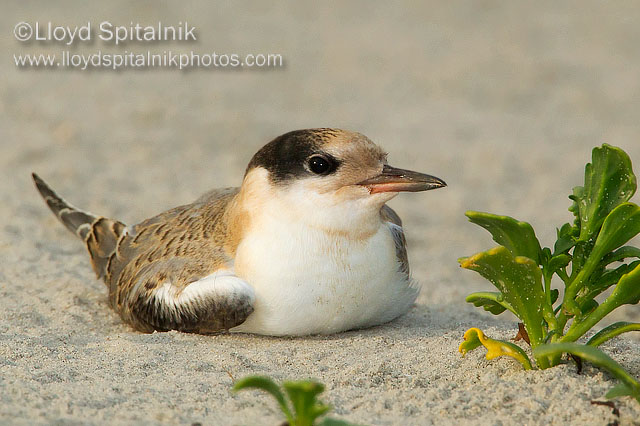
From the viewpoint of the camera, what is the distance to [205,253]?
4.48m

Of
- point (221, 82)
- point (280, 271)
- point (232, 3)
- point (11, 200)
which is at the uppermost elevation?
point (232, 3)

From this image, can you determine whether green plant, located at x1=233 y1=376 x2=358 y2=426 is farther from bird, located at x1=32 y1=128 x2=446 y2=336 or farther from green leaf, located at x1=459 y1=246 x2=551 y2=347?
bird, located at x1=32 y1=128 x2=446 y2=336

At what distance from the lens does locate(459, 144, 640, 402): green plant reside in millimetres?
3283

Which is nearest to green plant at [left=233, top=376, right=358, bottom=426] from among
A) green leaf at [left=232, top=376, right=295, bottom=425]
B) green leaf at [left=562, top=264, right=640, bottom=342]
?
green leaf at [left=232, top=376, right=295, bottom=425]

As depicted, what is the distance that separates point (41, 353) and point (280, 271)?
47.8 inches

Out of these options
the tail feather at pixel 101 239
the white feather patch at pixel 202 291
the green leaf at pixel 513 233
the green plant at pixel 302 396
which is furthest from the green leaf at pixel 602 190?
the tail feather at pixel 101 239

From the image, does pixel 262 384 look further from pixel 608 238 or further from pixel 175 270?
pixel 175 270

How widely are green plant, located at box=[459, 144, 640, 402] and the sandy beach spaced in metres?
0.16

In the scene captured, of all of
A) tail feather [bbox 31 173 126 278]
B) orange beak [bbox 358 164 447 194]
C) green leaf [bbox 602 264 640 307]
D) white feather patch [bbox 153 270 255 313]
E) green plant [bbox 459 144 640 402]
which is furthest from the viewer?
tail feather [bbox 31 173 126 278]

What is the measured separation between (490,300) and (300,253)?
1016mm

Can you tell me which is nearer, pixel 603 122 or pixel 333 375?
pixel 333 375

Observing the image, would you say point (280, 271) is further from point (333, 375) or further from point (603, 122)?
point (603, 122)

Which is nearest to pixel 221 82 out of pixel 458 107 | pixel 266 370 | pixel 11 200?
pixel 458 107

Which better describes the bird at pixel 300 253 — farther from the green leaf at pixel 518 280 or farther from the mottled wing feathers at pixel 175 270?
the green leaf at pixel 518 280
